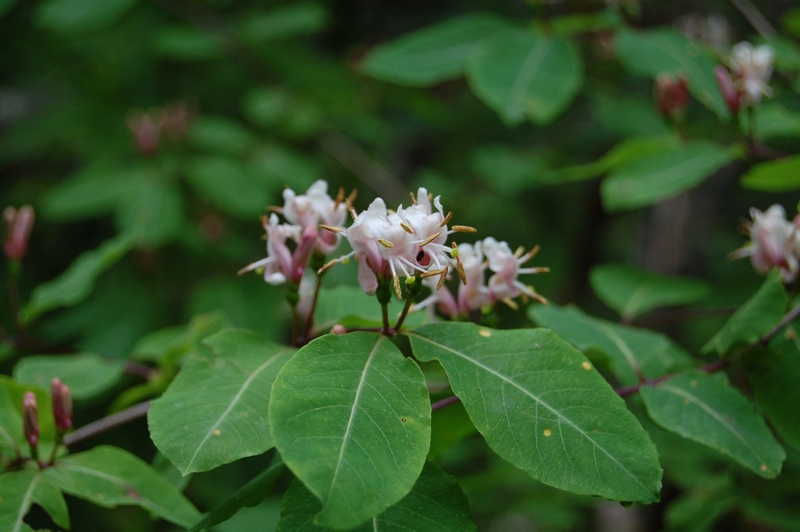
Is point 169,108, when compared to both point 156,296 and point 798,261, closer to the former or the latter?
point 156,296

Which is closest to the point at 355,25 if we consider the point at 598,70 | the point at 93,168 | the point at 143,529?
the point at 598,70

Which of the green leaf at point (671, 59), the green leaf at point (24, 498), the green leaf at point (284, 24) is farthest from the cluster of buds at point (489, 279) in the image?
the green leaf at point (284, 24)

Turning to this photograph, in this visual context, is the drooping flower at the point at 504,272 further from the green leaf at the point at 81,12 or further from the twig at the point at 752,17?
the green leaf at the point at 81,12

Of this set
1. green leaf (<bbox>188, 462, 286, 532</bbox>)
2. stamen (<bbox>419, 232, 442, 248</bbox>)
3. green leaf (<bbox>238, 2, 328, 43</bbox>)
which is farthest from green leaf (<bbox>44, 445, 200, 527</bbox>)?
green leaf (<bbox>238, 2, 328, 43</bbox>)

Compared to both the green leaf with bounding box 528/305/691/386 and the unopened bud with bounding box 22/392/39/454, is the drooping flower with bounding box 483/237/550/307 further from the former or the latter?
the unopened bud with bounding box 22/392/39/454

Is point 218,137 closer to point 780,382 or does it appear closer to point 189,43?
point 189,43

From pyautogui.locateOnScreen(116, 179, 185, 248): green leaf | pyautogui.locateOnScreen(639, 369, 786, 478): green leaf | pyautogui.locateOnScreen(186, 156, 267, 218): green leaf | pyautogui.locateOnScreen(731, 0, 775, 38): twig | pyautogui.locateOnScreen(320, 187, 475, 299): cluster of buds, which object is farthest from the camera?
pyautogui.locateOnScreen(186, 156, 267, 218): green leaf
